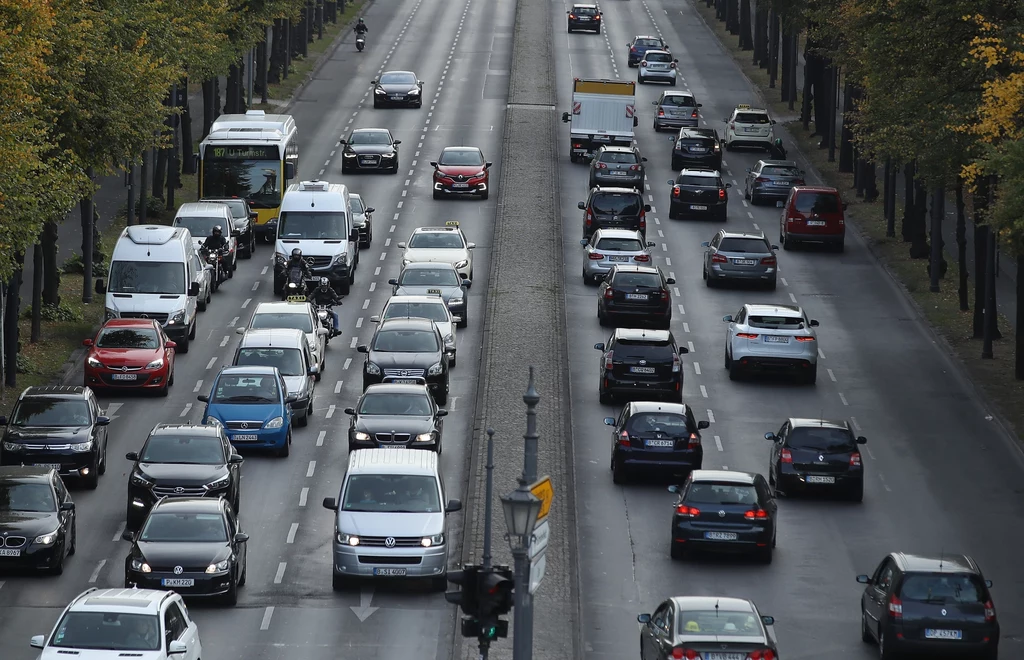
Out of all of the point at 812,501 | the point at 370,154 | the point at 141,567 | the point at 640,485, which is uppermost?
the point at 370,154

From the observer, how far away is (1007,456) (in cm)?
3397

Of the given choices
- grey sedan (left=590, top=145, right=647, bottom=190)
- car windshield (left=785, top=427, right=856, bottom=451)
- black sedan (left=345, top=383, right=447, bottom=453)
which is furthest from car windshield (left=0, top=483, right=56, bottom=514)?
grey sedan (left=590, top=145, right=647, bottom=190)

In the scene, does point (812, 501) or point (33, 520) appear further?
point (812, 501)

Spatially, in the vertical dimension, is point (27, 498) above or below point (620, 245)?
below

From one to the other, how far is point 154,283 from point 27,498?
15503mm

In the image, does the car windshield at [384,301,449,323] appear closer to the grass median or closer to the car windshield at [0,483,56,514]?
the grass median

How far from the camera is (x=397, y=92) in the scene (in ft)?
258

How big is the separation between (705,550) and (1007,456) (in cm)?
982

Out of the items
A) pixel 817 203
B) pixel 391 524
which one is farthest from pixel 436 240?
pixel 391 524

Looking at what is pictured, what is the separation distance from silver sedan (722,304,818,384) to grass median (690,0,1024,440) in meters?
3.99

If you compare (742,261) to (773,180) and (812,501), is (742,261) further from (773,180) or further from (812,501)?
(812,501)

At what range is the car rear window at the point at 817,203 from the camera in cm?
5288

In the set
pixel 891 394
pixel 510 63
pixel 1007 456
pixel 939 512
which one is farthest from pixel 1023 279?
pixel 510 63

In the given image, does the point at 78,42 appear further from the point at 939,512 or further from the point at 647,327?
the point at 939,512
